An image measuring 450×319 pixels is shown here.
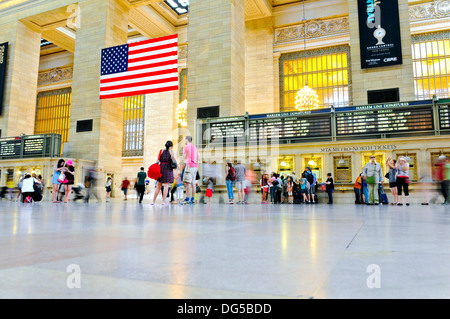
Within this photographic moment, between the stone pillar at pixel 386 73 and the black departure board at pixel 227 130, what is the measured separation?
14.2ft

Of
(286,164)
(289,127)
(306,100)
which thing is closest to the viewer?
(289,127)

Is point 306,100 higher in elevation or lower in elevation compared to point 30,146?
higher

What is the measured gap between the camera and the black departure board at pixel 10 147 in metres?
16.1

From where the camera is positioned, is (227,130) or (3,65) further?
(3,65)

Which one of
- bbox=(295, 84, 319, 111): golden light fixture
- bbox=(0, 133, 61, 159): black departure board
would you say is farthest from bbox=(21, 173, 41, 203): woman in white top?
bbox=(295, 84, 319, 111): golden light fixture

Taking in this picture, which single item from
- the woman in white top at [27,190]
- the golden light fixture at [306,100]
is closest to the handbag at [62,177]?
the woman in white top at [27,190]

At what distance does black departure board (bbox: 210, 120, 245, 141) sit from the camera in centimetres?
1143

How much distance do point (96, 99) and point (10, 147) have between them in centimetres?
515

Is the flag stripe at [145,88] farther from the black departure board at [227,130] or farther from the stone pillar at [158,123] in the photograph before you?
the stone pillar at [158,123]

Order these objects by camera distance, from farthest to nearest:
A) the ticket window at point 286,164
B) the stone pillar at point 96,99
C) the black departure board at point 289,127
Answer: the stone pillar at point 96,99 < the ticket window at point 286,164 < the black departure board at point 289,127

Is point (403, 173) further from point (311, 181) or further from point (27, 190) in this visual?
point (27, 190)

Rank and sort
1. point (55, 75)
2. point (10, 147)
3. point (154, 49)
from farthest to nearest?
point (55, 75)
point (10, 147)
point (154, 49)

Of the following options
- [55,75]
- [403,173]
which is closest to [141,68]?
[403,173]

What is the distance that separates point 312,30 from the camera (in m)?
19.3
